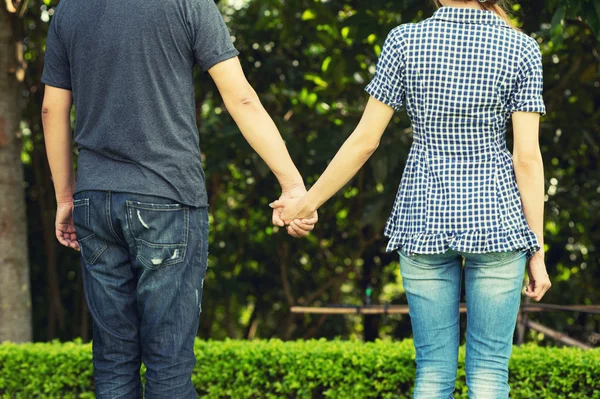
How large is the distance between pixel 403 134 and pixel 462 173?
8.15 ft

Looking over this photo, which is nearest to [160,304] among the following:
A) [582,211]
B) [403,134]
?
[403,134]

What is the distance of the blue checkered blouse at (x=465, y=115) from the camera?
2.32 meters

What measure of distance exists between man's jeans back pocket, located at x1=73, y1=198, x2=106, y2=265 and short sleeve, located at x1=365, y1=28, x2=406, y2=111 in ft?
2.96

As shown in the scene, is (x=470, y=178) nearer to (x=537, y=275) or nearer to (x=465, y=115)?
(x=465, y=115)

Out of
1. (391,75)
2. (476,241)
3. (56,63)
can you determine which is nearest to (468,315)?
(476,241)

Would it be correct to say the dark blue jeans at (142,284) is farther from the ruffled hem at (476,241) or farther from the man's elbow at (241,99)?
the ruffled hem at (476,241)

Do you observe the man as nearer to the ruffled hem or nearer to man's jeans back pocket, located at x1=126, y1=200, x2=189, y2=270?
man's jeans back pocket, located at x1=126, y1=200, x2=189, y2=270

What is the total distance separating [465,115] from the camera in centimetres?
234

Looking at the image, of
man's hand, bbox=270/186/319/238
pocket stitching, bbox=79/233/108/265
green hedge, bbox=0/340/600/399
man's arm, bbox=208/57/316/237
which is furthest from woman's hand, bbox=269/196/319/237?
green hedge, bbox=0/340/600/399

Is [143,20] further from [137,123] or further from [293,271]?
[293,271]

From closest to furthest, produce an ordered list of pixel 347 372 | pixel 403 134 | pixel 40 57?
pixel 347 372
pixel 403 134
pixel 40 57

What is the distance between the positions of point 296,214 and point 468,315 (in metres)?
0.75

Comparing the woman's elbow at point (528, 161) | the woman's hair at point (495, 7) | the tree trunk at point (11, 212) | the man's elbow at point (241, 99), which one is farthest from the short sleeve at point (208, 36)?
the tree trunk at point (11, 212)

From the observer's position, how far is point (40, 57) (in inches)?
242
